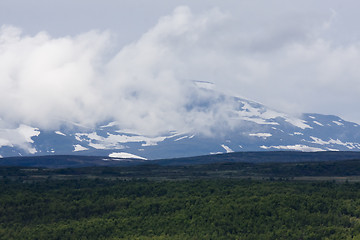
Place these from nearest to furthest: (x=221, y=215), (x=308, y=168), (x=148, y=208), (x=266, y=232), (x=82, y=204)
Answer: (x=266, y=232) < (x=221, y=215) < (x=148, y=208) < (x=82, y=204) < (x=308, y=168)

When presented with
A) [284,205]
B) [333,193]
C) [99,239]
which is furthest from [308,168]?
[99,239]

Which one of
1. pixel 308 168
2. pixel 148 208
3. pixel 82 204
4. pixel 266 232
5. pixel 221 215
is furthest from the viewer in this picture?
pixel 308 168

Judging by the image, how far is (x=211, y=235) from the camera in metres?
65.6

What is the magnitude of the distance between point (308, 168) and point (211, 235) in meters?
110

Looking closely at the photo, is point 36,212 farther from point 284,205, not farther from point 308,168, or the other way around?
point 308,168

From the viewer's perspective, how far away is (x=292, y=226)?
66.1 meters

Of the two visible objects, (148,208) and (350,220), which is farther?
(148,208)

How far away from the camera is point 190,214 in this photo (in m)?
72.9

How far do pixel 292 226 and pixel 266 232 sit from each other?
3401 mm

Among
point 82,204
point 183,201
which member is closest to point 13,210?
point 82,204

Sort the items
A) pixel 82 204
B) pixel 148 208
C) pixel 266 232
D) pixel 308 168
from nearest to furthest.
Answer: pixel 266 232, pixel 148 208, pixel 82 204, pixel 308 168

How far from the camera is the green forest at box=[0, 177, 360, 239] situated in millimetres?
66312

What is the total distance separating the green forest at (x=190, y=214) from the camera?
66.3 m

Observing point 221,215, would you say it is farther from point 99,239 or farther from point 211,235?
point 99,239
